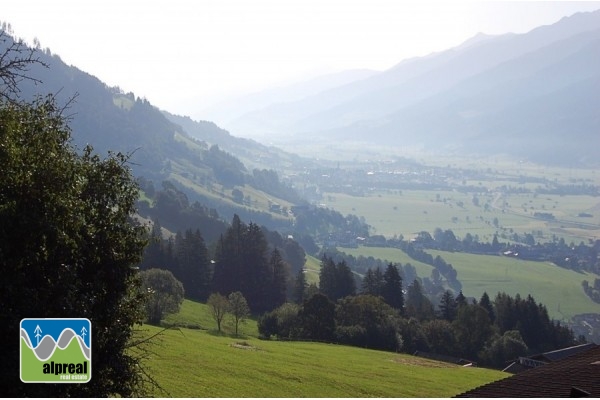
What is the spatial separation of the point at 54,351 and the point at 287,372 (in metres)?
30.5

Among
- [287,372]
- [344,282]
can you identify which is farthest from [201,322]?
[287,372]

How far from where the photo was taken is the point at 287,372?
4412cm

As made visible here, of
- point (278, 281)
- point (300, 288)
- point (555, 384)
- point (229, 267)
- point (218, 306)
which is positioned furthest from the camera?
point (229, 267)

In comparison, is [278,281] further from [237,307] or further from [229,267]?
[237,307]

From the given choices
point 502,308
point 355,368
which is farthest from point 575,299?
point 355,368

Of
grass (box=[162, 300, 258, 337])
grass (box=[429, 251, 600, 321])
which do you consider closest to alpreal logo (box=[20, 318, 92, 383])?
grass (box=[162, 300, 258, 337])

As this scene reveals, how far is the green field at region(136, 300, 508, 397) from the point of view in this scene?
121ft

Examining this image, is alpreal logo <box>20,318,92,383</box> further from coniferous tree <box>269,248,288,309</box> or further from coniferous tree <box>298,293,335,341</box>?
coniferous tree <box>269,248,288,309</box>

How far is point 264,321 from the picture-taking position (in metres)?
77.2

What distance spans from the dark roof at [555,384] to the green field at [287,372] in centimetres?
1646

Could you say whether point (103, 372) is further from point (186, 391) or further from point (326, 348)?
point (326, 348)

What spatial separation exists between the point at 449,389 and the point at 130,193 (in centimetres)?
3368

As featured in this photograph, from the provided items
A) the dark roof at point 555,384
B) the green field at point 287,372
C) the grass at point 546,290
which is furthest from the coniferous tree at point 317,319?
the grass at point 546,290

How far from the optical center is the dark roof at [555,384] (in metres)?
15.3
